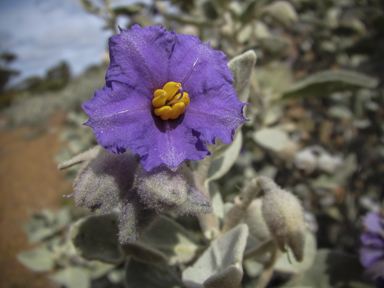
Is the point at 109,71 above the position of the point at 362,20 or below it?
above

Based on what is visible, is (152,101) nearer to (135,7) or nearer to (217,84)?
(217,84)

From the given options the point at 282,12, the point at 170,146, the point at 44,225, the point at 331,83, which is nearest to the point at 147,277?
the point at 170,146

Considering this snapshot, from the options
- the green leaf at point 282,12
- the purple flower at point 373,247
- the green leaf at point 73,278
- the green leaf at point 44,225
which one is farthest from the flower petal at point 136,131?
the green leaf at point 44,225

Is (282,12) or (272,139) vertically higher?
(282,12)

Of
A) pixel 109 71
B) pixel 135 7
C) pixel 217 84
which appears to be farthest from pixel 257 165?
pixel 109 71

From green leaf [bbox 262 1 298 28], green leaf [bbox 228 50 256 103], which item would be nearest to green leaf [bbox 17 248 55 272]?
green leaf [bbox 228 50 256 103]

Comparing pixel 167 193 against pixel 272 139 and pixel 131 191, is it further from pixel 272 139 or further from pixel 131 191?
pixel 272 139

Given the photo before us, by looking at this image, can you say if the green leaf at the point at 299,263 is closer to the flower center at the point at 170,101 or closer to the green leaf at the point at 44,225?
the flower center at the point at 170,101
